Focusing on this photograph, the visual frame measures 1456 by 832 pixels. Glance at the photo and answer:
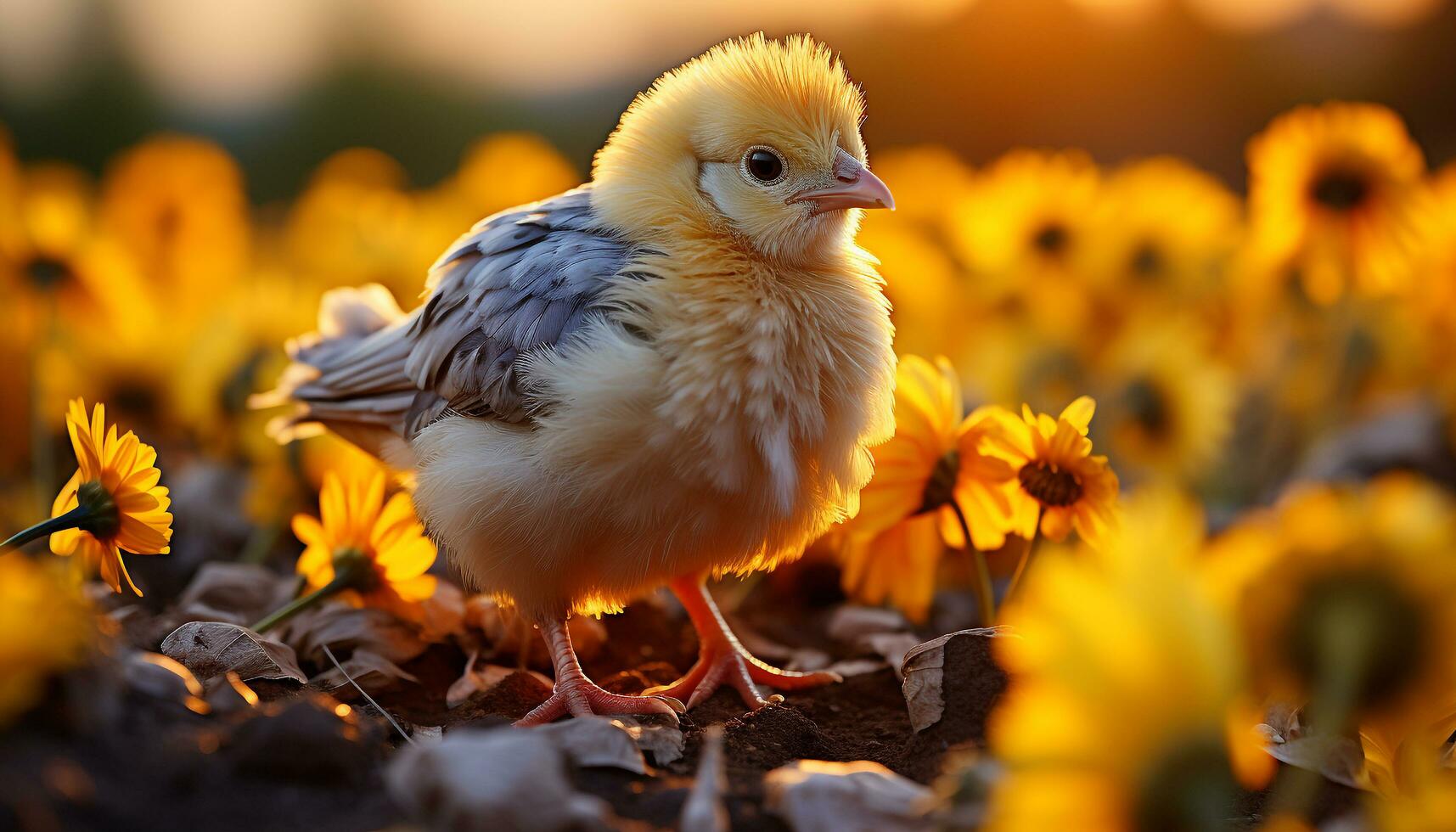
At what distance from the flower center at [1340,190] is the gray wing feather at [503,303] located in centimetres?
247

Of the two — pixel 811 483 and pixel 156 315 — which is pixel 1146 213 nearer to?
pixel 811 483

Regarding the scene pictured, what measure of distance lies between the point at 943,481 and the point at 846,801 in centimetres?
110

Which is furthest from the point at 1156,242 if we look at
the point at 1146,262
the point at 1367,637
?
the point at 1367,637

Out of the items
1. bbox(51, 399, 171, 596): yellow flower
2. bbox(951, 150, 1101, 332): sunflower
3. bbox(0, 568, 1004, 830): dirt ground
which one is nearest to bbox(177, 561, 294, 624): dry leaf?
bbox(0, 568, 1004, 830): dirt ground

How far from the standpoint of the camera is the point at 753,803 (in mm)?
1921

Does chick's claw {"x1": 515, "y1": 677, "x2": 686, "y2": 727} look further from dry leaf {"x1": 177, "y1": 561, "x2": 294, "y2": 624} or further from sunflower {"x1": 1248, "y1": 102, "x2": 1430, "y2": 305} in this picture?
sunflower {"x1": 1248, "y1": 102, "x2": 1430, "y2": 305}

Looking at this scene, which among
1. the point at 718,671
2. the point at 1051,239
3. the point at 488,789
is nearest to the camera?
the point at 488,789

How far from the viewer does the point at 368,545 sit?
2.82 m

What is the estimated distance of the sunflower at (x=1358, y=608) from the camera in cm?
144

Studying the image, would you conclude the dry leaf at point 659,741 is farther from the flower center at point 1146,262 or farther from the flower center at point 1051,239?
the flower center at point 1146,262

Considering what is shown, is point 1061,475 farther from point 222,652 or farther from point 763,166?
point 222,652

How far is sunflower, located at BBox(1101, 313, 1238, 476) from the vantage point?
3957 millimetres

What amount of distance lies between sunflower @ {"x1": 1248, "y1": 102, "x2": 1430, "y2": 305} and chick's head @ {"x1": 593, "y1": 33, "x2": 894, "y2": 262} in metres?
1.89

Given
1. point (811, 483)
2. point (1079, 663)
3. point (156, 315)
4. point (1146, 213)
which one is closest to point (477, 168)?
point (156, 315)
